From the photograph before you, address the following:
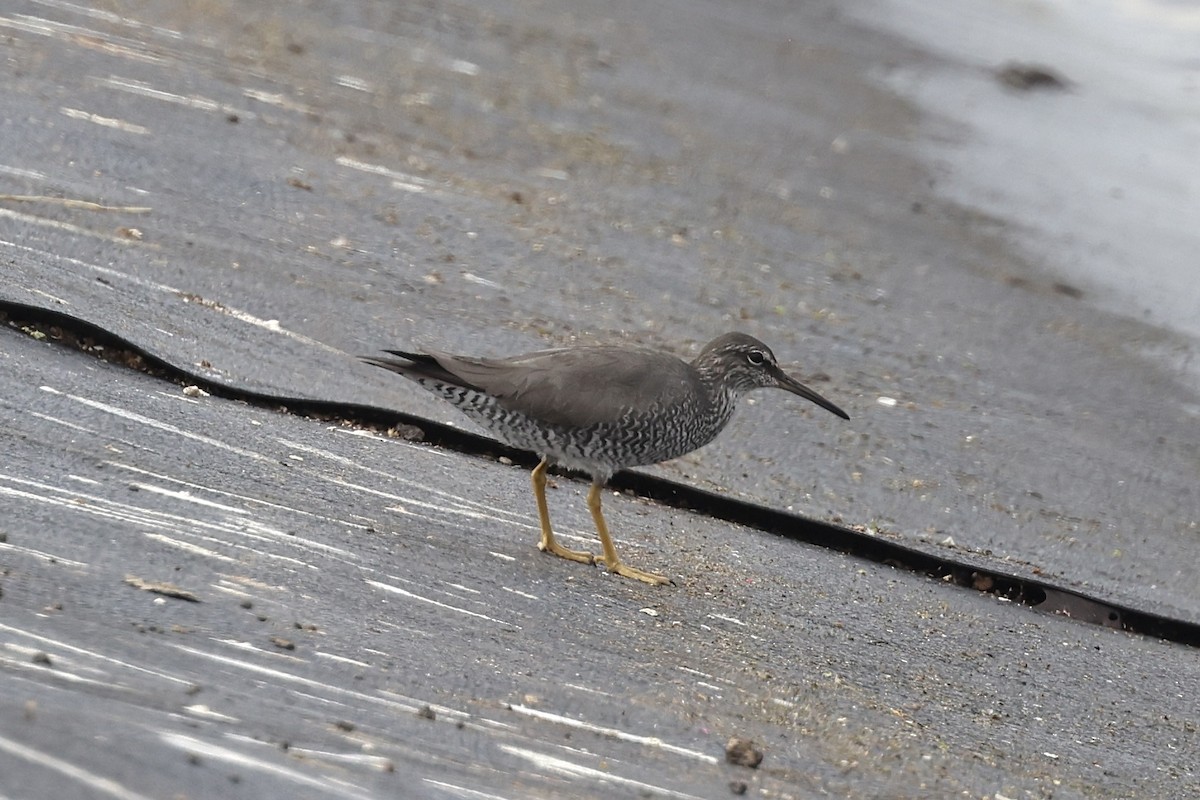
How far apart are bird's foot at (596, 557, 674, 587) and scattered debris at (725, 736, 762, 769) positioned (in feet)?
4.80

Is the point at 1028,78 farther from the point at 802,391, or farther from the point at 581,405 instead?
the point at 581,405

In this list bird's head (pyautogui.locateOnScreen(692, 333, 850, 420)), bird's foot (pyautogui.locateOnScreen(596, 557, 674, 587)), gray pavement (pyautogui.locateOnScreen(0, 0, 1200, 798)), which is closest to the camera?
gray pavement (pyautogui.locateOnScreen(0, 0, 1200, 798))

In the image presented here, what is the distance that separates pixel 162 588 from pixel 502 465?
2.47 meters

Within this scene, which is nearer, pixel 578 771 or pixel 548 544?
pixel 578 771

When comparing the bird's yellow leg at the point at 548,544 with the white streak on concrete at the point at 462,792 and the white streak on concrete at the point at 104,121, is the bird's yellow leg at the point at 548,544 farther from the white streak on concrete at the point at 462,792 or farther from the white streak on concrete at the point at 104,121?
the white streak on concrete at the point at 104,121

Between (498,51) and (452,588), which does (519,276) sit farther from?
(498,51)

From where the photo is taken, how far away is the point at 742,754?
434 centimetres

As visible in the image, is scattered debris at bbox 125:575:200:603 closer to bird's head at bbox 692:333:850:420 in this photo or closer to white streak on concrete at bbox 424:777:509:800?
white streak on concrete at bbox 424:777:509:800

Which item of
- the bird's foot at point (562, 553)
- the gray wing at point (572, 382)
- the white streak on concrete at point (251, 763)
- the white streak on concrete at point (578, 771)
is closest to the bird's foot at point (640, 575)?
the bird's foot at point (562, 553)

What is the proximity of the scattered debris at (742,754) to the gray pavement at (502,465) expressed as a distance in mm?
30

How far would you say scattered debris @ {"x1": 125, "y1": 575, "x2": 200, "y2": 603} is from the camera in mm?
4449

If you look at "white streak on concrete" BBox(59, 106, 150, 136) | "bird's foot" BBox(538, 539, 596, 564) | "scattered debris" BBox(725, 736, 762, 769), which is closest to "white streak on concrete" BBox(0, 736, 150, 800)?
"scattered debris" BBox(725, 736, 762, 769)

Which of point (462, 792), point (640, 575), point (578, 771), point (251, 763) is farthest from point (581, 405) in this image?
point (251, 763)

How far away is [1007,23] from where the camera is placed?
2109cm
